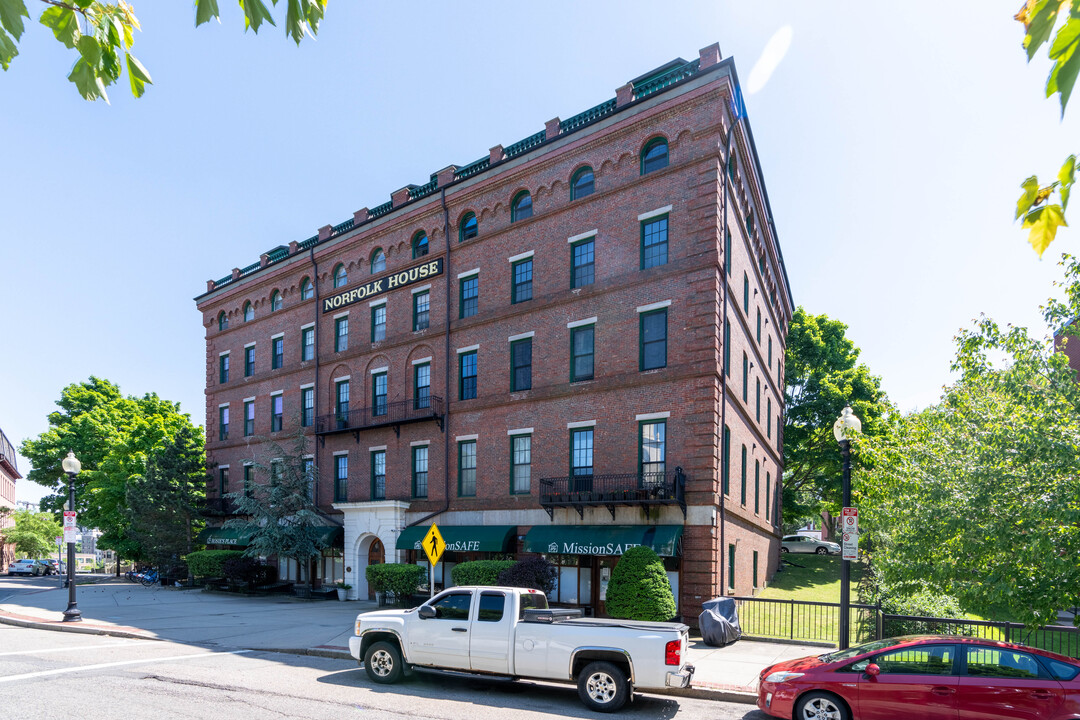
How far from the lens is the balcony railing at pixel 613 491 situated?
2108cm

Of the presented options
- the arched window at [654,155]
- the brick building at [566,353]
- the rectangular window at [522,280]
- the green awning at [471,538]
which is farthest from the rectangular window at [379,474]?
the arched window at [654,155]

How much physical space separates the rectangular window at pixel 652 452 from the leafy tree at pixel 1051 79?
62.4ft

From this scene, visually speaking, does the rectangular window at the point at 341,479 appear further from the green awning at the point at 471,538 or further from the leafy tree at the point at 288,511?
the green awning at the point at 471,538

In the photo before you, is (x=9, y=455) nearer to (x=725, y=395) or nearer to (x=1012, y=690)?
(x=725, y=395)

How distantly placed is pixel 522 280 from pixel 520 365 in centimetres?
311

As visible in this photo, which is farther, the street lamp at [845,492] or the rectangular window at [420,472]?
the rectangular window at [420,472]

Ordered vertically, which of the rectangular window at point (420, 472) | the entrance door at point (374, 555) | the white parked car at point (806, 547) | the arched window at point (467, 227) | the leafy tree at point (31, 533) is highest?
the arched window at point (467, 227)

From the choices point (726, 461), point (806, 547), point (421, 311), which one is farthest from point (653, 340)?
point (806, 547)

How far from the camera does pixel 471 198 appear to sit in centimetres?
2847

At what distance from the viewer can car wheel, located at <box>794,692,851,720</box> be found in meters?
10.5

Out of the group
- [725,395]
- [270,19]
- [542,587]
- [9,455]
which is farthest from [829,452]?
[9,455]

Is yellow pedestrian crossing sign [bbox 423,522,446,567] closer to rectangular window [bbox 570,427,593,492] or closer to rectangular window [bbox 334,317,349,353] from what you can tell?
Answer: rectangular window [bbox 570,427,593,492]

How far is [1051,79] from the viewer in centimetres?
235

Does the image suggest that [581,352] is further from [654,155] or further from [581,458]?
[654,155]
